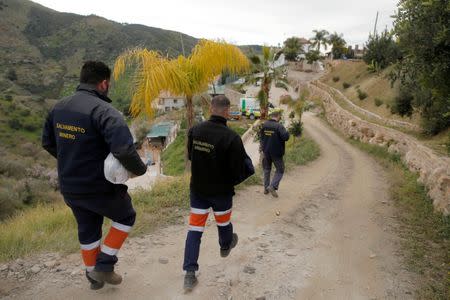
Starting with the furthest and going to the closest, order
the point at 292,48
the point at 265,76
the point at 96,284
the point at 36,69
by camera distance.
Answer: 1. the point at 36,69
2. the point at 292,48
3. the point at 265,76
4. the point at 96,284

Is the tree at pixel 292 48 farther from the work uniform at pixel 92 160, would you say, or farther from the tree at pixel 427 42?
the work uniform at pixel 92 160

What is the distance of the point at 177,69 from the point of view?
7.67 metres

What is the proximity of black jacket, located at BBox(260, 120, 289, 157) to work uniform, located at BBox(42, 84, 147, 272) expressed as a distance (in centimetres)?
404

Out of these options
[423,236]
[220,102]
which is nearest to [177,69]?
[220,102]

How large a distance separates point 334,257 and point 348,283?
24.4 inches

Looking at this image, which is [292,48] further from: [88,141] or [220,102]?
[88,141]

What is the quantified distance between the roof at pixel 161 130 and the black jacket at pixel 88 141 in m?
41.2

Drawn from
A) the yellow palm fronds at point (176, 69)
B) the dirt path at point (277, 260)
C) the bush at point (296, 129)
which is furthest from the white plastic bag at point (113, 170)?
the bush at point (296, 129)

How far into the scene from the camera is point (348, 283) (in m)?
3.47

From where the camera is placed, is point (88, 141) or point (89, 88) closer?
point (88, 141)

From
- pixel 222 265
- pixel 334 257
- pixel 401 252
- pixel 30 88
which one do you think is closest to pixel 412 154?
pixel 401 252

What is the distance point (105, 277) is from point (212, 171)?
138cm

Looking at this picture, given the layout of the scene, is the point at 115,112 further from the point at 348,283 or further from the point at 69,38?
the point at 69,38

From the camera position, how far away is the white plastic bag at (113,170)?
259 cm
